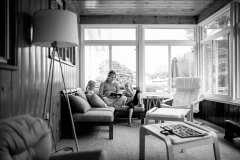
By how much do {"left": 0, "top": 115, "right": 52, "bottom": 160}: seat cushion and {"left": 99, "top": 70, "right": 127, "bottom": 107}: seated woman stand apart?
10.9 ft

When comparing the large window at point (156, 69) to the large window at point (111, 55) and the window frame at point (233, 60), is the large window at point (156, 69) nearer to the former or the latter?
the large window at point (111, 55)

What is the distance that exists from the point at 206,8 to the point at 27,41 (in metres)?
4.51

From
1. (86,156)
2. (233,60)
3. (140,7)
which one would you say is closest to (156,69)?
(140,7)

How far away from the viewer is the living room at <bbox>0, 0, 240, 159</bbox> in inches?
115

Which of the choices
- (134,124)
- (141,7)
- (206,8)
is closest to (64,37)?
(134,124)

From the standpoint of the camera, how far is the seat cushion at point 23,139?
981 millimetres

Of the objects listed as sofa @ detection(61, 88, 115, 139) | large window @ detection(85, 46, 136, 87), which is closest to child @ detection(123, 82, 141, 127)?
large window @ detection(85, 46, 136, 87)

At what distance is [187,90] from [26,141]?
167 inches

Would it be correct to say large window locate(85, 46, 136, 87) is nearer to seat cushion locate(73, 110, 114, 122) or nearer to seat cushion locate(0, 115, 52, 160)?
seat cushion locate(73, 110, 114, 122)

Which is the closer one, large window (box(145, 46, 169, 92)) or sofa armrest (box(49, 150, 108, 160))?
sofa armrest (box(49, 150, 108, 160))

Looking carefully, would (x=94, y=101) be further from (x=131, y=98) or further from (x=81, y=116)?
(x=131, y=98)

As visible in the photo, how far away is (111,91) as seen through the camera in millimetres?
4871

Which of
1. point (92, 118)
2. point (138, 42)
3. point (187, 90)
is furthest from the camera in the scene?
point (138, 42)

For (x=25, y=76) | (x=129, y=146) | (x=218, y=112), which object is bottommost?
(x=129, y=146)
